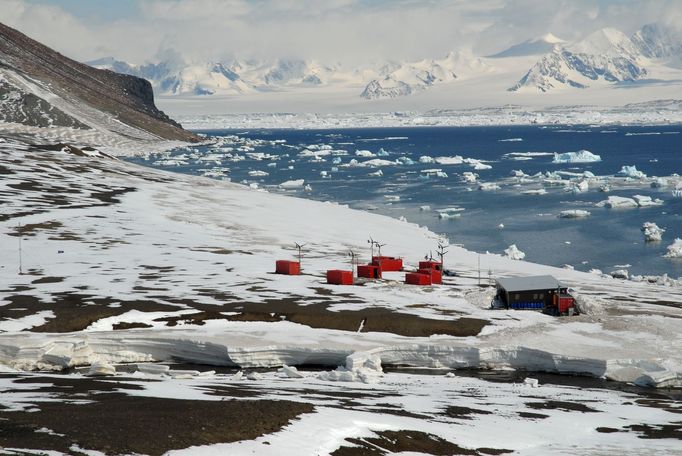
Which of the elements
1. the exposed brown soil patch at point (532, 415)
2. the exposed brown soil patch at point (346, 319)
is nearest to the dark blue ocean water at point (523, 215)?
the exposed brown soil patch at point (346, 319)

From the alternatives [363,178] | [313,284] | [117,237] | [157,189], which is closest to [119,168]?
[157,189]

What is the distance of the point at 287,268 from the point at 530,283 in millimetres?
18835

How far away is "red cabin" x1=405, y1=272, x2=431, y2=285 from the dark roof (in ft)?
19.6

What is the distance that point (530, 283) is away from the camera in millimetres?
64500

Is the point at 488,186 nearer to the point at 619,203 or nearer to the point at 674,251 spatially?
the point at 619,203

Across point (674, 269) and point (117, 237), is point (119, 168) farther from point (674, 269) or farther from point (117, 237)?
point (674, 269)

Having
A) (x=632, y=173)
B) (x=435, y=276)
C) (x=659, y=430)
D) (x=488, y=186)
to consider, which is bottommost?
(x=659, y=430)

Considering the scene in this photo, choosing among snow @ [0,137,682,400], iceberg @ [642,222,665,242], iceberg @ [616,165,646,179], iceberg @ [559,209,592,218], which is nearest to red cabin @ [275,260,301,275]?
snow @ [0,137,682,400]

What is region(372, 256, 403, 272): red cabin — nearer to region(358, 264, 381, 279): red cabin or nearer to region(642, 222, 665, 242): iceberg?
region(358, 264, 381, 279): red cabin

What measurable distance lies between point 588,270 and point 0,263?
5283cm

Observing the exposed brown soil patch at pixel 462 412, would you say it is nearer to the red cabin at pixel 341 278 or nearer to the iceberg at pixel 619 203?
the red cabin at pixel 341 278

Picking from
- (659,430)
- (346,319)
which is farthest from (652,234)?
(659,430)

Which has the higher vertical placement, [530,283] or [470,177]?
[470,177]

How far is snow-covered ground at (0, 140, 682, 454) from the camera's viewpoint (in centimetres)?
3947
